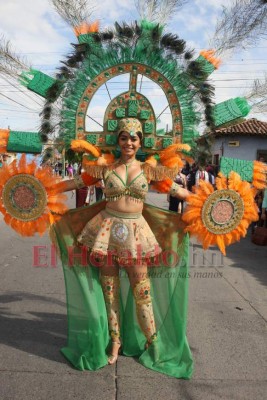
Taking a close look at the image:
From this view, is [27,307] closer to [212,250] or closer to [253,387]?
[253,387]

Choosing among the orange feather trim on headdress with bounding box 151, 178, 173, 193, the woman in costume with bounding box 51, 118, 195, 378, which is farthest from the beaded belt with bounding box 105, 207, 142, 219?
the orange feather trim on headdress with bounding box 151, 178, 173, 193

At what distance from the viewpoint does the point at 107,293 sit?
2898 mm

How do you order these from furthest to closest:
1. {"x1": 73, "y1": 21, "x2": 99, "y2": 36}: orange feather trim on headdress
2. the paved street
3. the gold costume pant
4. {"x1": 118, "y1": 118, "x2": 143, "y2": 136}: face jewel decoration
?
the gold costume pant, {"x1": 73, "y1": 21, "x2": 99, "y2": 36}: orange feather trim on headdress, {"x1": 118, "y1": 118, "x2": 143, "y2": 136}: face jewel decoration, the paved street

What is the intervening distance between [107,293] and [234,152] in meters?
21.8

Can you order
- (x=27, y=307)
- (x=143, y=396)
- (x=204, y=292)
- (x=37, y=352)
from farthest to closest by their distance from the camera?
(x=204, y=292)
(x=27, y=307)
(x=37, y=352)
(x=143, y=396)

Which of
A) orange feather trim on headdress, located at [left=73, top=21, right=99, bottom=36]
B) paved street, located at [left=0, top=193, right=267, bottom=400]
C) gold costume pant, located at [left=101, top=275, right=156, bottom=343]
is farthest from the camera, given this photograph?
gold costume pant, located at [left=101, top=275, right=156, bottom=343]

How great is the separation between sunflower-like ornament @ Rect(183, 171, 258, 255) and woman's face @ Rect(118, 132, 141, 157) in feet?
1.81

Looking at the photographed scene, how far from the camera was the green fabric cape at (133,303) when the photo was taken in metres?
2.86

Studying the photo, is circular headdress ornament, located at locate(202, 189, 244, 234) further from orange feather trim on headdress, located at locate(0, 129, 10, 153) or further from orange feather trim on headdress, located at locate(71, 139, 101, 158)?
orange feather trim on headdress, located at locate(0, 129, 10, 153)

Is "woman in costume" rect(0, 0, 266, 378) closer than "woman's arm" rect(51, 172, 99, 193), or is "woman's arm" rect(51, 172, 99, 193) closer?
"woman in costume" rect(0, 0, 266, 378)

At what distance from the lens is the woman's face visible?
266cm

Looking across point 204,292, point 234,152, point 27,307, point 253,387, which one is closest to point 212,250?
point 204,292

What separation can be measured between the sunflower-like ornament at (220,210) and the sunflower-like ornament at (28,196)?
1.02 meters

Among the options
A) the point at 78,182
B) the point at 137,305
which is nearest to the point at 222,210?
the point at 137,305
